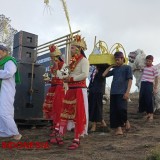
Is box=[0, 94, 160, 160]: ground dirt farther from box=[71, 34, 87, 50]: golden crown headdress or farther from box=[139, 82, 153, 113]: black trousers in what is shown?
box=[71, 34, 87, 50]: golden crown headdress

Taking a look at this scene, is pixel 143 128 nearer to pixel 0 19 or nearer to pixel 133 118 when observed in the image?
pixel 133 118

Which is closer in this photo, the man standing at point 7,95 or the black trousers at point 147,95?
the man standing at point 7,95

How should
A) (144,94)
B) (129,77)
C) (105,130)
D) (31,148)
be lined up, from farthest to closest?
(144,94)
(105,130)
(129,77)
(31,148)

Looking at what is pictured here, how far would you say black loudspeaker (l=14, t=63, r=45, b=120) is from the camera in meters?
7.43

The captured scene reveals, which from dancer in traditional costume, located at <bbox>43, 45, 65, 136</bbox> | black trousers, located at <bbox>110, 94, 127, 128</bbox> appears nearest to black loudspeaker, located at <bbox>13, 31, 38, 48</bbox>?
dancer in traditional costume, located at <bbox>43, 45, 65, 136</bbox>

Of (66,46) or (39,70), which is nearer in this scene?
(39,70)

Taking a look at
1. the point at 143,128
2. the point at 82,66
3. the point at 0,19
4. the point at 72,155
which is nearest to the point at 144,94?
the point at 143,128

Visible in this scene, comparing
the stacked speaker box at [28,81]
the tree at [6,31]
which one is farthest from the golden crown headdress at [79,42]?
the tree at [6,31]

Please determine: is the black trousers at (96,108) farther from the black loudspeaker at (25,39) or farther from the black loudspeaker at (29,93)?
the black loudspeaker at (25,39)

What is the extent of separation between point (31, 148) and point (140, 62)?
5216mm

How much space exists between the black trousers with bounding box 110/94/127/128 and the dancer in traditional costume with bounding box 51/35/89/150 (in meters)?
1.18

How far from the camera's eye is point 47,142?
565cm

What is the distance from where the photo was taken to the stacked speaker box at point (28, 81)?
293 inches

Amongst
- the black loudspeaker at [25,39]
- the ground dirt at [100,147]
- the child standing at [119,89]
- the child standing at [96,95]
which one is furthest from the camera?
the black loudspeaker at [25,39]
